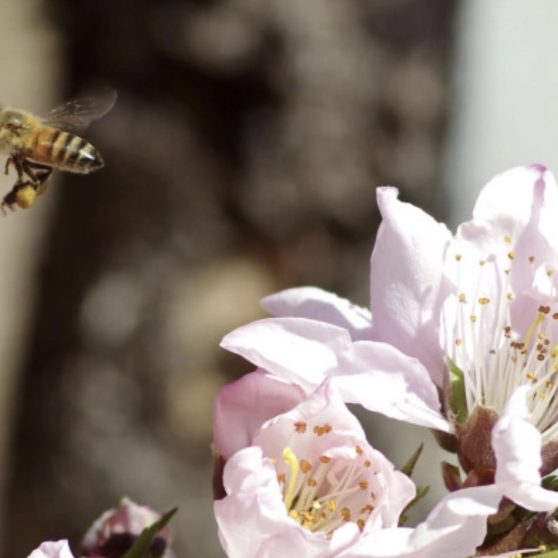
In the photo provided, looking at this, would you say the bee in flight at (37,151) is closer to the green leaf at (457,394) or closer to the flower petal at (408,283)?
the flower petal at (408,283)

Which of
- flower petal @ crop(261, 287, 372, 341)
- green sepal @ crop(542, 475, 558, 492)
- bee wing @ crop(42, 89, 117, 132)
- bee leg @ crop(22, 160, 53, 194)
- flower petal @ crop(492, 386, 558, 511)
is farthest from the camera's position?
bee wing @ crop(42, 89, 117, 132)

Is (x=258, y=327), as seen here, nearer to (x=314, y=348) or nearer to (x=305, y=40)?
(x=314, y=348)

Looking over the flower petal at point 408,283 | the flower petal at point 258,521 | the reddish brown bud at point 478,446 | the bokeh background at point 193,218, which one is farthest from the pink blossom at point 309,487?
the bokeh background at point 193,218

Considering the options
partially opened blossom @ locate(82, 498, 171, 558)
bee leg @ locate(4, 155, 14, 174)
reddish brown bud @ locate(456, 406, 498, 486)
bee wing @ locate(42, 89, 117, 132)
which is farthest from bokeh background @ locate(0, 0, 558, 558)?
reddish brown bud @ locate(456, 406, 498, 486)

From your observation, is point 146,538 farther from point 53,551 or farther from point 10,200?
point 10,200

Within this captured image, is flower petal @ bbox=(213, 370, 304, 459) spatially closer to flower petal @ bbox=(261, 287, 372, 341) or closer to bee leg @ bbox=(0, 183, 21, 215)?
flower petal @ bbox=(261, 287, 372, 341)
